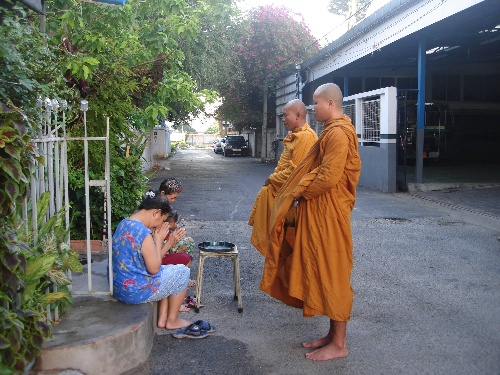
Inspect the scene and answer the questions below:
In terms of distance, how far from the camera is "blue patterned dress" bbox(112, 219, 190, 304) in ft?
13.4

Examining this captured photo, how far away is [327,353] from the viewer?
4.03m

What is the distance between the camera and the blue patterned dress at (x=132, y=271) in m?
4.10

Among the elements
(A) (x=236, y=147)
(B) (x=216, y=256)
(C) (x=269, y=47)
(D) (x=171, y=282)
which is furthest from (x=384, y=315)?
(A) (x=236, y=147)

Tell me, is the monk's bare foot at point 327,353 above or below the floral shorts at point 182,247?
below

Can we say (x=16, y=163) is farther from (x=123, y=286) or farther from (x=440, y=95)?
(x=440, y=95)

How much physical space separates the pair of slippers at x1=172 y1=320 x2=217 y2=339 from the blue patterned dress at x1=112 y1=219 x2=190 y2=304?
1.24ft

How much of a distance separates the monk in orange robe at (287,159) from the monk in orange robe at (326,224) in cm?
130

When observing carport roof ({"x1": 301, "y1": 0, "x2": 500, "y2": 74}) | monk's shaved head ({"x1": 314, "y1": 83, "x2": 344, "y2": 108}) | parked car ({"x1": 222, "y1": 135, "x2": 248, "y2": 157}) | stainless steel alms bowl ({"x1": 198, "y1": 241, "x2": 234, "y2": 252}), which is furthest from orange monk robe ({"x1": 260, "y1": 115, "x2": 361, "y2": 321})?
parked car ({"x1": 222, "y1": 135, "x2": 248, "y2": 157})

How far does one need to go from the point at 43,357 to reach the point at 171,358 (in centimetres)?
96

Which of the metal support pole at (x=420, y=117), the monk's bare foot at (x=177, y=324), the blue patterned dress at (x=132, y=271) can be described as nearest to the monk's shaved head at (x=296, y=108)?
the blue patterned dress at (x=132, y=271)

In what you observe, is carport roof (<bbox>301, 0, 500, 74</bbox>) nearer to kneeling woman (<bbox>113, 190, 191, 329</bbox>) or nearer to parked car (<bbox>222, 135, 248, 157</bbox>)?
kneeling woman (<bbox>113, 190, 191, 329</bbox>)

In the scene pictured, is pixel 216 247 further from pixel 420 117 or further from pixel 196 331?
pixel 420 117

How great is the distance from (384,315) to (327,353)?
3.68 feet

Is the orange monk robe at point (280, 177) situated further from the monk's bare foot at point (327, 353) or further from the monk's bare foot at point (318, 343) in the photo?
the monk's bare foot at point (327, 353)
